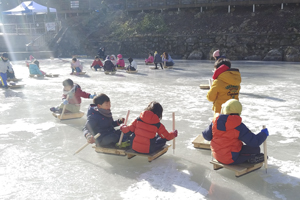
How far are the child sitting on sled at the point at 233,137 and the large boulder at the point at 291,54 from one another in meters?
18.3

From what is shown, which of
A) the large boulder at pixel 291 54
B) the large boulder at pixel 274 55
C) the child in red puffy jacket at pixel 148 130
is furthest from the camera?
the large boulder at pixel 274 55

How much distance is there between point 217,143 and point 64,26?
31774 millimetres

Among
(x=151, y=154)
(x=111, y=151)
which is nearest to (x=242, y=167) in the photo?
(x=151, y=154)

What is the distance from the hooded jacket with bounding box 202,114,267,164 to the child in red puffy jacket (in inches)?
28.1

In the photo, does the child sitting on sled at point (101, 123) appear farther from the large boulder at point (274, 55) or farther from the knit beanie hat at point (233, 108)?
the large boulder at point (274, 55)

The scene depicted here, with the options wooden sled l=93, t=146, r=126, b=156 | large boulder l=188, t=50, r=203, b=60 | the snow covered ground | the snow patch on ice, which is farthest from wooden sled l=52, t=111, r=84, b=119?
large boulder l=188, t=50, r=203, b=60

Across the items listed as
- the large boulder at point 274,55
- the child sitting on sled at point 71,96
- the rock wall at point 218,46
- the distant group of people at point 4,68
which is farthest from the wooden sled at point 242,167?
the large boulder at point 274,55

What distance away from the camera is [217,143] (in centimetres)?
373

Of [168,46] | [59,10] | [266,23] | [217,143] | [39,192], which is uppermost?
[59,10]

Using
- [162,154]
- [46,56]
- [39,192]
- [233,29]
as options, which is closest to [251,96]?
[162,154]

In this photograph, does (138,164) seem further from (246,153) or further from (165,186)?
(246,153)

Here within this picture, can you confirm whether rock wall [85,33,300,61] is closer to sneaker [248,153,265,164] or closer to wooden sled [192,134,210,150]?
wooden sled [192,134,210,150]

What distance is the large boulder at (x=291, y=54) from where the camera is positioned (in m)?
19.7

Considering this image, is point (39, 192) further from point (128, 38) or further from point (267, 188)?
point (128, 38)
